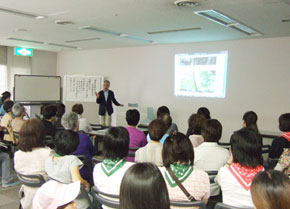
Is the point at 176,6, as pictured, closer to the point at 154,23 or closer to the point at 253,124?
the point at 154,23

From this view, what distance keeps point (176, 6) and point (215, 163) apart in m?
2.19

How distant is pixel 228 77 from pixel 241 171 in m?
4.84

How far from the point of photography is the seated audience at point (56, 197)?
1268 mm

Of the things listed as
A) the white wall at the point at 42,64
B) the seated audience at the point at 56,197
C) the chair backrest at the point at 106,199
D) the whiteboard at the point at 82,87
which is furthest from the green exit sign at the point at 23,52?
the seated audience at the point at 56,197

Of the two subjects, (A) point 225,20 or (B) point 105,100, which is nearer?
(A) point 225,20

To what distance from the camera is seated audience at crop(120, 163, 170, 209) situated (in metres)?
1.03

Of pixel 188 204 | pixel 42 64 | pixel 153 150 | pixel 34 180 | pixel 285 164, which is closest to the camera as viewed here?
pixel 188 204

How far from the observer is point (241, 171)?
200 cm

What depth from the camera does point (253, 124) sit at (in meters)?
3.92


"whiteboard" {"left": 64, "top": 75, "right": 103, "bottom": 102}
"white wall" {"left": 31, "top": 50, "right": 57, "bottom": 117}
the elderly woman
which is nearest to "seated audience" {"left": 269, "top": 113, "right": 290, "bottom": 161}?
the elderly woman

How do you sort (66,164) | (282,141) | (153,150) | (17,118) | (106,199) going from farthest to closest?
(17,118), (282,141), (153,150), (66,164), (106,199)

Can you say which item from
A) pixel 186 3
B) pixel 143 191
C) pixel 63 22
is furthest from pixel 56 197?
pixel 63 22

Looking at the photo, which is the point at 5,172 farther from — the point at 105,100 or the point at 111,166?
the point at 105,100

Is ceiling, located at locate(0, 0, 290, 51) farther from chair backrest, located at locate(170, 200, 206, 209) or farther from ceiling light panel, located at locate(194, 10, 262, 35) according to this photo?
chair backrest, located at locate(170, 200, 206, 209)
